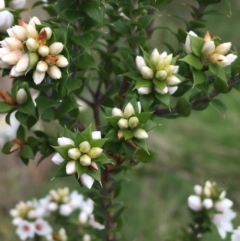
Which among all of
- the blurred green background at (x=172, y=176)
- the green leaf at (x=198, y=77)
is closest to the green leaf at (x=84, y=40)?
the green leaf at (x=198, y=77)

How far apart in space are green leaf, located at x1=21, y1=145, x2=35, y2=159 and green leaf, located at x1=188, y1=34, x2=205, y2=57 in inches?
10.4

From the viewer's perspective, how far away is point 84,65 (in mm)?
639

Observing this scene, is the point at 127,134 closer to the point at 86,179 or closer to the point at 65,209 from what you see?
the point at 86,179

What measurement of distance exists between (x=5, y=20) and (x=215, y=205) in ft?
1.49

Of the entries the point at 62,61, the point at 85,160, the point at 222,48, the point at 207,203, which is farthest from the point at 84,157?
the point at 207,203

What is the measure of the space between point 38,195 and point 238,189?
0.86 metres

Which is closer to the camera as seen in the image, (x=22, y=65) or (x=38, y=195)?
(x=22, y=65)

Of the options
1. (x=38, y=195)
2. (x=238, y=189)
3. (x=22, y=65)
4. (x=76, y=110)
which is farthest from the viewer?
(x=38, y=195)

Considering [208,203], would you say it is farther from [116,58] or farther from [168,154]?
[168,154]

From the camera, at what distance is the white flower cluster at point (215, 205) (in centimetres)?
82

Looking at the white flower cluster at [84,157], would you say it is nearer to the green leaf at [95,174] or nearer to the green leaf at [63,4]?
the green leaf at [95,174]

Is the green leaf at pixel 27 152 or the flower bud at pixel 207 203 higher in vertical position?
the green leaf at pixel 27 152

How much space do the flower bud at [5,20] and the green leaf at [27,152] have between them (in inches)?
6.5

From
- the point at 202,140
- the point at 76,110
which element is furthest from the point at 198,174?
the point at 76,110
